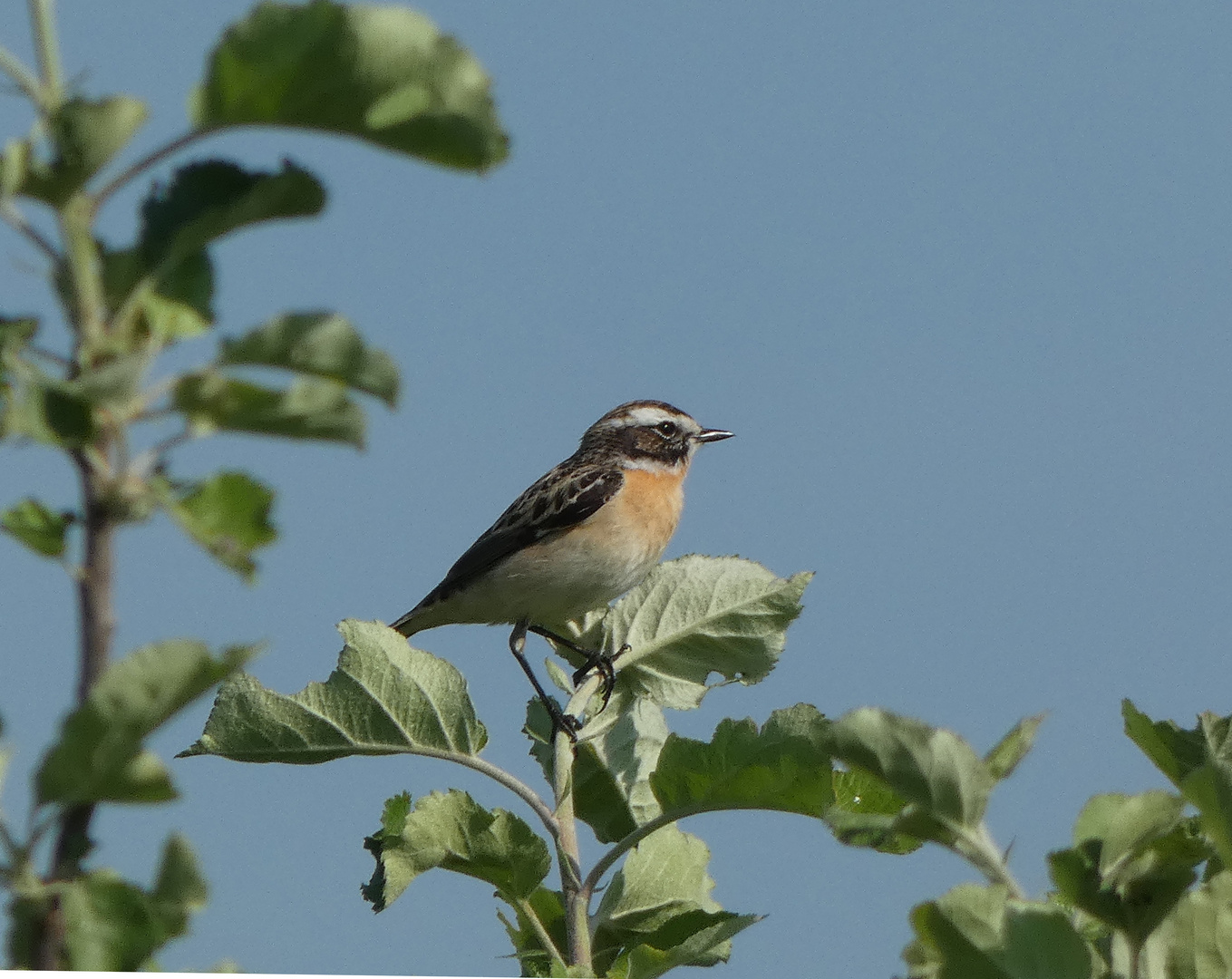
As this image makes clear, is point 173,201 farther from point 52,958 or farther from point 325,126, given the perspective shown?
point 52,958

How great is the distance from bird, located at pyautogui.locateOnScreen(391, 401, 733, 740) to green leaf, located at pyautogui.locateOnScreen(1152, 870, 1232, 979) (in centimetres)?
711

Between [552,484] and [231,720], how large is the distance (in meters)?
7.64

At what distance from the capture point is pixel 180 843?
1.57 metres

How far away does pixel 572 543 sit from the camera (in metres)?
10.2

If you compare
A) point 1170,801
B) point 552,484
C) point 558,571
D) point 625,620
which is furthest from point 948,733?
point 552,484

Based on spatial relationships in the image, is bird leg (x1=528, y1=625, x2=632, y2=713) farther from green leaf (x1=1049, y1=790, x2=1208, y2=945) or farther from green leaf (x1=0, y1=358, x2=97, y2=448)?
green leaf (x1=0, y1=358, x2=97, y2=448)

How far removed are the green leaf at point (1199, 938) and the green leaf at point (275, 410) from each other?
1650 mm

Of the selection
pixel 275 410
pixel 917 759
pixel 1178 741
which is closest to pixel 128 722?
pixel 275 410

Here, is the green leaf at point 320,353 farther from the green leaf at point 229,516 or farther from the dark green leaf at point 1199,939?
the dark green leaf at point 1199,939

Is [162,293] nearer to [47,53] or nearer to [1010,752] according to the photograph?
[47,53]

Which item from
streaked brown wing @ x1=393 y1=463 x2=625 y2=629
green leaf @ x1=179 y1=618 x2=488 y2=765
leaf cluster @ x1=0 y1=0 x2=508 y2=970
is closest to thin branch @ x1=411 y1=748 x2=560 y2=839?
green leaf @ x1=179 y1=618 x2=488 y2=765

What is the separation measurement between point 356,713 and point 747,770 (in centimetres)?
89

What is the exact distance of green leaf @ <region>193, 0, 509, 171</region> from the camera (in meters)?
1.60

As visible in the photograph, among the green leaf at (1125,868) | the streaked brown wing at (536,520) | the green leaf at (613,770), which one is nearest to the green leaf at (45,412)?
the green leaf at (1125,868)
